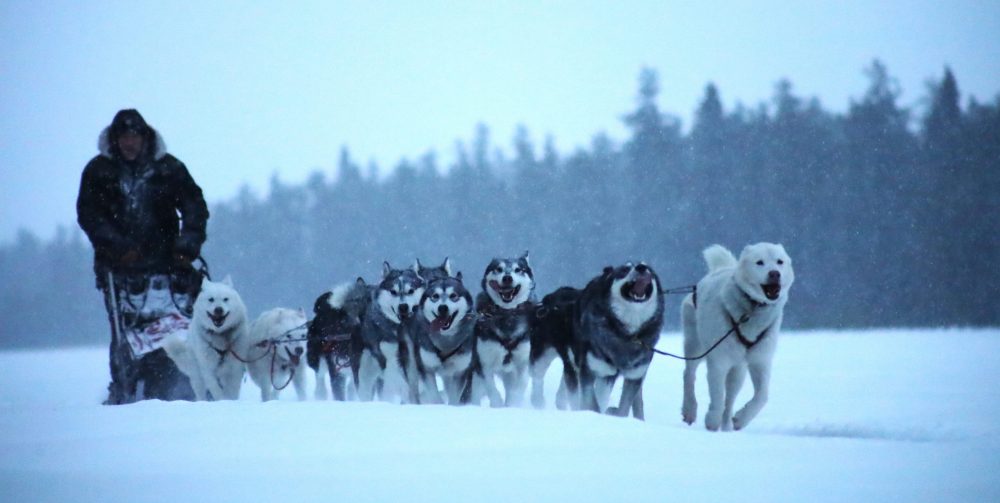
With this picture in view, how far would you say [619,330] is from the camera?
5.78 meters

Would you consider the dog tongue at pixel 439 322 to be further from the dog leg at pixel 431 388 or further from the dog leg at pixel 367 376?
the dog leg at pixel 367 376

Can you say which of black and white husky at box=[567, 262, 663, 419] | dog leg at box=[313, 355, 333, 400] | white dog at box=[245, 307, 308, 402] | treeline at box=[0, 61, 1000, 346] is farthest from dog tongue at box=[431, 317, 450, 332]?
treeline at box=[0, 61, 1000, 346]

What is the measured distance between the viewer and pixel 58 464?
3848 mm

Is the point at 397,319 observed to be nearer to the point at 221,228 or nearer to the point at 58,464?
the point at 58,464

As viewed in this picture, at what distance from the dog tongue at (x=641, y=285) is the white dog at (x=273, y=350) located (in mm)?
2704

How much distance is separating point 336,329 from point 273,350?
47cm

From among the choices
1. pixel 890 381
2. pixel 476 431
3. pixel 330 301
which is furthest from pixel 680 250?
pixel 476 431

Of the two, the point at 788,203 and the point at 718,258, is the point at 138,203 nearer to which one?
the point at 718,258

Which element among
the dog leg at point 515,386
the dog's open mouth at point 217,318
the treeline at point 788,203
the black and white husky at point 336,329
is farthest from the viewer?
the treeline at point 788,203

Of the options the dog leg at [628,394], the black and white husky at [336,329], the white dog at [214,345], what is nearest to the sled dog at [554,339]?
the dog leg at [628,394]

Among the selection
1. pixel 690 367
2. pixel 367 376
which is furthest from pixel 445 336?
pixel 690 367

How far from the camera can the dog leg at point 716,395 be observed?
555 centimetres

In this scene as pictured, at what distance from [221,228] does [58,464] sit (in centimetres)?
4545

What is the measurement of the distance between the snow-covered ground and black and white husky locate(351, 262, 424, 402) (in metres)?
1.37
